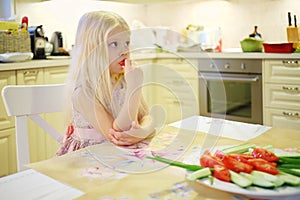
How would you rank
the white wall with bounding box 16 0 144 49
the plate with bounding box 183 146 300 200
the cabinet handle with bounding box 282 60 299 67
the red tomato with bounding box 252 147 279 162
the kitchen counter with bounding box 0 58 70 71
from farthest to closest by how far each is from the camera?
the white wall with bounding box 16 0 144 49 < the cabinet handle with bounding box 282 60 299 67 < the kitchen counter with bounding box 0 58 70 71 < the red tomato with bounding box 252 147 279 162 < the plate with bounding box 183 146 300 200

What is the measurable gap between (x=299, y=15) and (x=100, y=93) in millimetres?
2449

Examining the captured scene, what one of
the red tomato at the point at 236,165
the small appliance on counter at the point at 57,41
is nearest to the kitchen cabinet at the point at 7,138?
the small appliance on counter at the point at 57,41

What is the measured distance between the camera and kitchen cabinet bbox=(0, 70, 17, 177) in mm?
2258

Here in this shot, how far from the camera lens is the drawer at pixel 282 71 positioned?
2.64m

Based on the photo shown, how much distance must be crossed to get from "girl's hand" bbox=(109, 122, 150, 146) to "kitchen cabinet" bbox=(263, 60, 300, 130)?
1.92 m

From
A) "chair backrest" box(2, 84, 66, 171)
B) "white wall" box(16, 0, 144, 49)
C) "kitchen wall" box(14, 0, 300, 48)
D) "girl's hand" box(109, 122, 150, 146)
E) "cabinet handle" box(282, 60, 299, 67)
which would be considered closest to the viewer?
"girl's hand" box(109, 122, 150, 146)

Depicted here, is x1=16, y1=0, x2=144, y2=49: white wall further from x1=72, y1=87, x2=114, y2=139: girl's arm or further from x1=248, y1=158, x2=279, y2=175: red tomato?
x1=248, y1=158, x2=279, y2=175: red tomato

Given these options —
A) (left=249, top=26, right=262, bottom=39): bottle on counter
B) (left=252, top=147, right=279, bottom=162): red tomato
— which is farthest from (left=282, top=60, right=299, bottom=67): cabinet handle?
(left=252, top=147, right=279, bottom=162): red tomato

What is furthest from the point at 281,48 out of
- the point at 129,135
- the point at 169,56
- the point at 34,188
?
the point at 34,188

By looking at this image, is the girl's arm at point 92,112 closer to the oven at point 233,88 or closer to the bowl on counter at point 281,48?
the oven at point 233,88

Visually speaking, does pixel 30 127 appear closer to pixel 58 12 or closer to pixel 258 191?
pixel 58 12

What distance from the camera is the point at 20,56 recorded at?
234 cm

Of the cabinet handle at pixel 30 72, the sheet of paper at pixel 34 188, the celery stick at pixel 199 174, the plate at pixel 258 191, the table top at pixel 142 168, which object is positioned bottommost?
the sheet of paper at pixel 34 188

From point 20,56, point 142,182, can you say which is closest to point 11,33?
point 20,56
